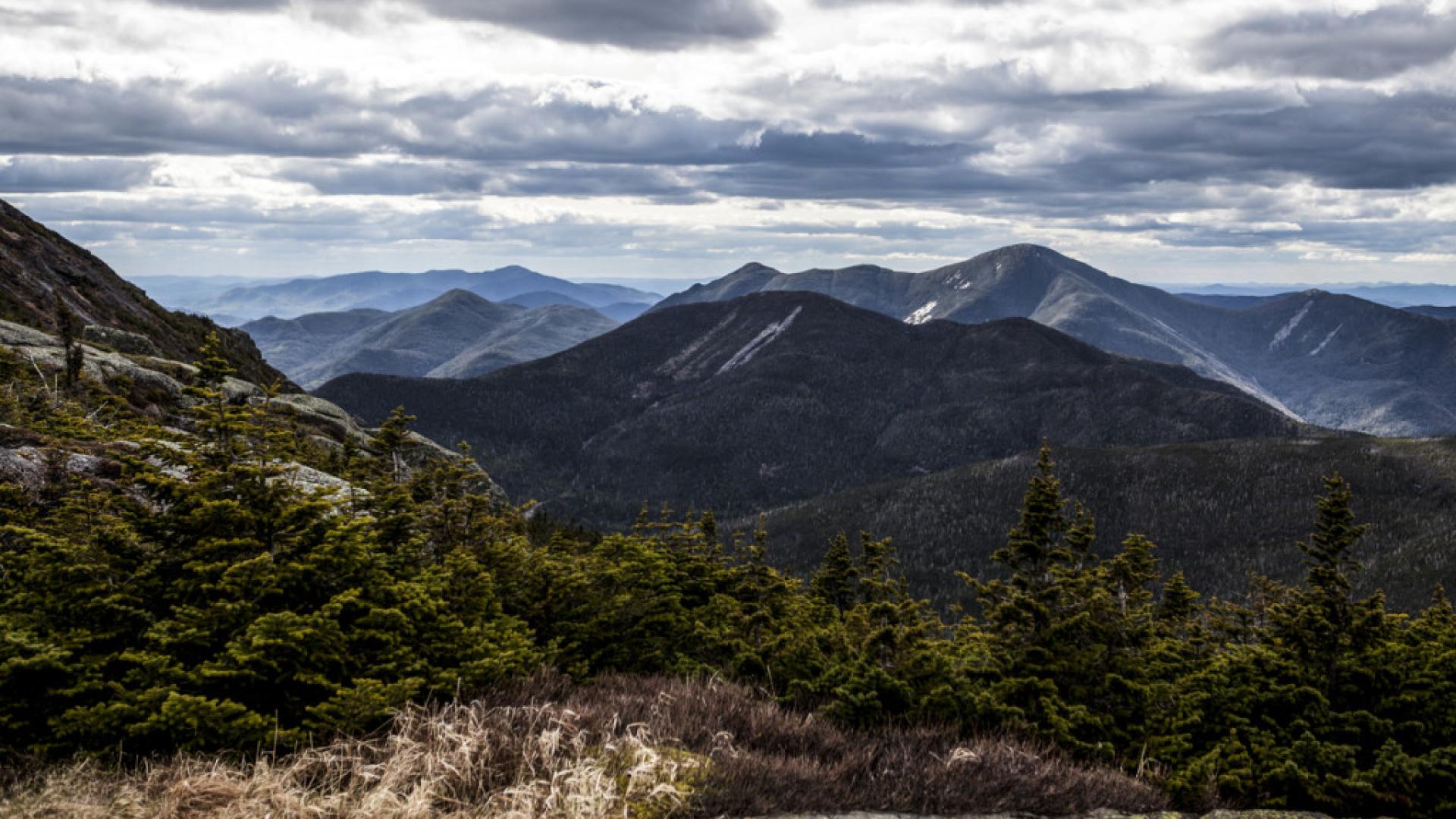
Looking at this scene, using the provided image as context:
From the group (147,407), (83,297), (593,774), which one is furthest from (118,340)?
(593,774)

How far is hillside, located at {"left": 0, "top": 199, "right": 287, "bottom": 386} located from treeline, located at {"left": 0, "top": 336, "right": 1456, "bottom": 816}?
267 feet

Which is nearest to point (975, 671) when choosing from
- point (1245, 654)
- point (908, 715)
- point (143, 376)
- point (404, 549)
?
point (908, 715)

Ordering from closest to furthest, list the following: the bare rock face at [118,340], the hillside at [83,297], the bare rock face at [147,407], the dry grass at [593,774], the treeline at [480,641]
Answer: the dry grass at [593,774]
the treeline at [480,641]
the bare rock face at [147,407]
the bare rock face at [118,340]
the hillside at [83,297]

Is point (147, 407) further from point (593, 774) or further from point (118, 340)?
point (118, 340)

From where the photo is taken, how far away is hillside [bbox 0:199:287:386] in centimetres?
9244

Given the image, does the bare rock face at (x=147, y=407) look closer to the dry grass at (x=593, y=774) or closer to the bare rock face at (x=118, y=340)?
the bare rock face at (x=118, y=340)

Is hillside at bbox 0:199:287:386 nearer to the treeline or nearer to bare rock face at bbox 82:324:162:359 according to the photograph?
bare rock face at bbox 82:324:162:359

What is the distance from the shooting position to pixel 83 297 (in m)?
106

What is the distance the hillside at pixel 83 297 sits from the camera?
303 ft


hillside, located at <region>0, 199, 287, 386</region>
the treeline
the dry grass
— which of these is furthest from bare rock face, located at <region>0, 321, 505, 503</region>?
hillside, located at <region>0, 199, 287, 386</region>

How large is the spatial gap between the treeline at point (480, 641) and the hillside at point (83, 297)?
81.4 m

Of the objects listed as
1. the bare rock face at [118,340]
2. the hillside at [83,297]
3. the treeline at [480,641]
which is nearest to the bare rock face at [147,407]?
the bare rock face at [118,340]

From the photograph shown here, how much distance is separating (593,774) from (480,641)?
13.7ft

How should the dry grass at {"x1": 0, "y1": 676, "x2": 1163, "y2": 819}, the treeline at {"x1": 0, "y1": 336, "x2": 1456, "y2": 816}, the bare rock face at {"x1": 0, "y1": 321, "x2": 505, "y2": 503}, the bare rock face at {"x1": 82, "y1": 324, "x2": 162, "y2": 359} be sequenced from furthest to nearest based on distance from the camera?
1. the bare rock face at {"x1": 82, "y1": 324, "x2": 162, "y2": 359}
2. the bare rock face at {"x1": 0, "y1": 321, "x2": 505, "y2": 503}
3. the treeline at {"x1": 0, "y1": 336, "x2": 1456, "y2": 816}
4. the dry grass at {"x1": 0, "y1": 676, "x2": 1163, "y2": 819}
